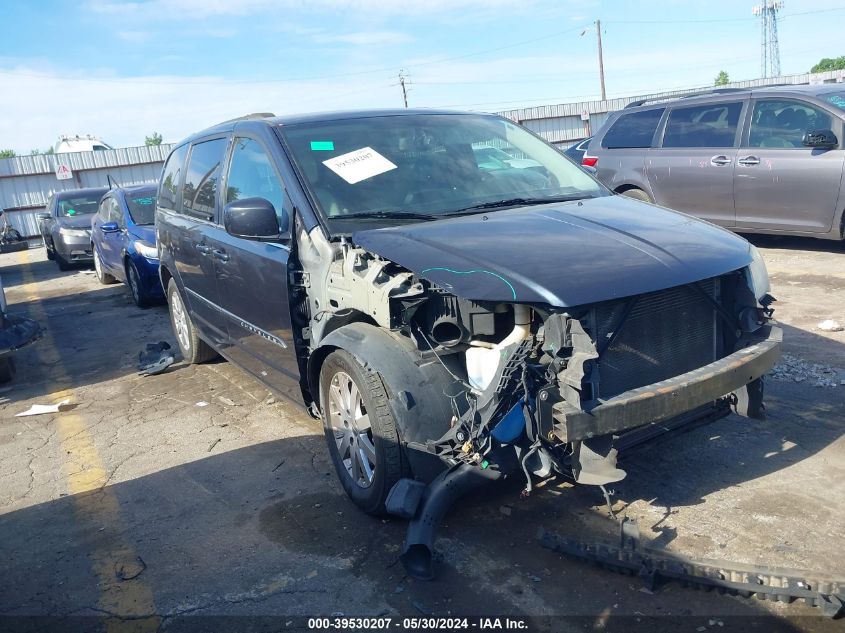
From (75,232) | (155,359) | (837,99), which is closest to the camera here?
(155,359)

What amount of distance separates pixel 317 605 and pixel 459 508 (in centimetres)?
89

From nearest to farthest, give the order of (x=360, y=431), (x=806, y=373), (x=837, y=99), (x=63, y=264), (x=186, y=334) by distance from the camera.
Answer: (x=360, y=431)
(x=806, y=373)
(x=186, y=334)
(x=837, y=99)
(x=63, y=264)

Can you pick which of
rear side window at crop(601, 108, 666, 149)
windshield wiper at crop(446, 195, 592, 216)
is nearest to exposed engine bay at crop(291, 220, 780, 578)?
windshield wiper at crop(446, 195, 592, 216)

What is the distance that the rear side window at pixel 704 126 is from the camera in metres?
8.85

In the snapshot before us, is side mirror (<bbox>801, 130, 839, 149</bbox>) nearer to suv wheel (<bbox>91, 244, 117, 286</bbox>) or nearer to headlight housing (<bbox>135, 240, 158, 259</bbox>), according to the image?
headlight housing (<bbox>135, 240, 158, 259</bbox>)

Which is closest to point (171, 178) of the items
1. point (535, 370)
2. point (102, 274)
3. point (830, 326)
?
point (535, 370)

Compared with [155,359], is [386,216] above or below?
above

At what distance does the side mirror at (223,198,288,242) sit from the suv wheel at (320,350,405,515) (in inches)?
32.3

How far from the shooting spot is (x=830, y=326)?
18.9ft

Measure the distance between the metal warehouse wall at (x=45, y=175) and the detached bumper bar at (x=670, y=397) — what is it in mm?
22221

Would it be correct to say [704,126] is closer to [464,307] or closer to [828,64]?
[464,307]

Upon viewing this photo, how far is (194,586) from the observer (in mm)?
3203

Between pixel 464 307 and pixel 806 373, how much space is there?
3.00 m

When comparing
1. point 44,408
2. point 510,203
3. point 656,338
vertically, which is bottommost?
point 44,408
